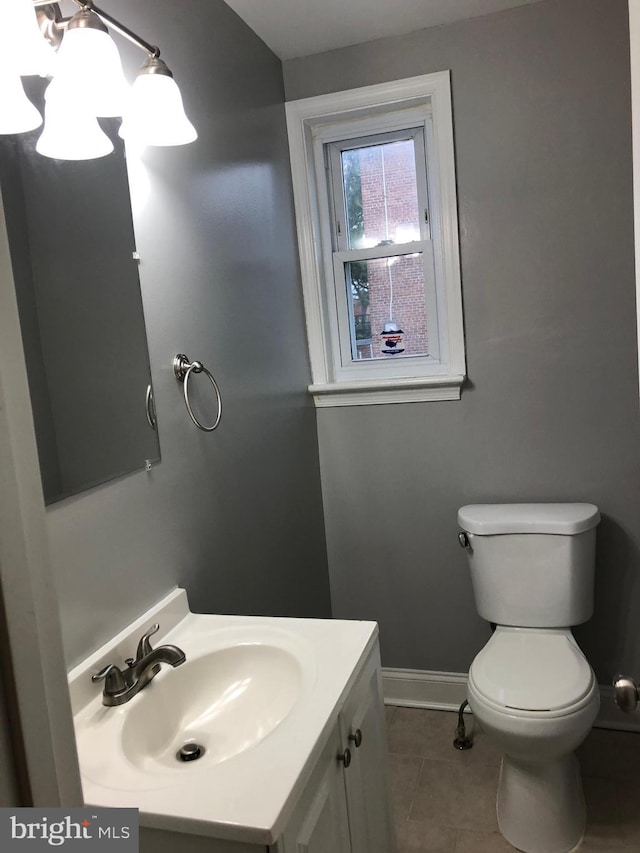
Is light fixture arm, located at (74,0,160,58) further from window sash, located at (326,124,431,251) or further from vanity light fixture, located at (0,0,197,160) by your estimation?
window sash, located at (326,124,431,251)

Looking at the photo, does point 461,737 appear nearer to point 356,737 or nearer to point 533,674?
point 533,674

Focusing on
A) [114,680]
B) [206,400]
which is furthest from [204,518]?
[114,680]

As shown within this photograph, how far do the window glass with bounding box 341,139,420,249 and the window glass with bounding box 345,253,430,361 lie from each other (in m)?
0.09

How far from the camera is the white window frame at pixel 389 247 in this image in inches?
87.5

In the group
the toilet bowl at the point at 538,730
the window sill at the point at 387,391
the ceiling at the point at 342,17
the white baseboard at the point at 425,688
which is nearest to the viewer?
the toilet bowl at the point at 538,730

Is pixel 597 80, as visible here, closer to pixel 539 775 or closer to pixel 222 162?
pixel 222 162

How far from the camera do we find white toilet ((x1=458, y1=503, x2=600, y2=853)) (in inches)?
67.6

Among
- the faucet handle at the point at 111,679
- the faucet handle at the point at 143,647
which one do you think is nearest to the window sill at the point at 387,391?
the faucet handle at the point at 143,647

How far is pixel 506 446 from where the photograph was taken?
230 cm

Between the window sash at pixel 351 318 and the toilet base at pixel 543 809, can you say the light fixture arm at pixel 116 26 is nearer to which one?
the window sash at pixel 351 318

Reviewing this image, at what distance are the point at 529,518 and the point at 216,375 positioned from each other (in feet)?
3.58

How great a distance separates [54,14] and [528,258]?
1.56 meters

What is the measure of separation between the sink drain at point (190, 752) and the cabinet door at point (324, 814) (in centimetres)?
25

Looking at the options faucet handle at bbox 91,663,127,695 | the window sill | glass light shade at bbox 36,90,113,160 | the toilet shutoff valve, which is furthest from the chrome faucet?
the window sill
